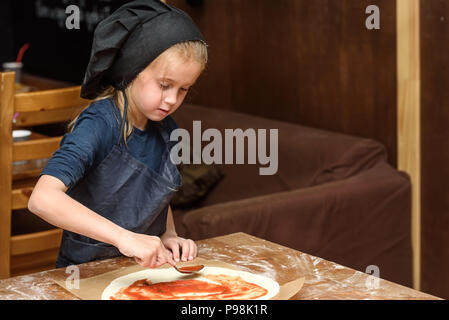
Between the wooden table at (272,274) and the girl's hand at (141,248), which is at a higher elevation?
the girl's hand at (141,248)

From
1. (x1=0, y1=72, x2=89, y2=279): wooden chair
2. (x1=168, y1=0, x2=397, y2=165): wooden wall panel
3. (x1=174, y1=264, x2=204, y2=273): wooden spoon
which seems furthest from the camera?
(x1=168, y1=0, x2=397, y2=165): wooden wall panel

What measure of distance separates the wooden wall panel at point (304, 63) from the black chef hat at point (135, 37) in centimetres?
179

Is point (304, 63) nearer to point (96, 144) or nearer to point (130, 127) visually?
point (130, 127)

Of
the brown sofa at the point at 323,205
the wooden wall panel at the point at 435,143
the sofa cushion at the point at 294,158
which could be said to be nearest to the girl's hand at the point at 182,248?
the brown sofa at the point at 323,205

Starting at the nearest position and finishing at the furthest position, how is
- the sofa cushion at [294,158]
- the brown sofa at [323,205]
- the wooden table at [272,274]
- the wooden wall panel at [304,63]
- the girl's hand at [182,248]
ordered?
1. the wooden table at [272,274]
2. the girl's hand at [182,248]
3. the brown sofa at [323,205]
4. the sofa cushion at [294,158]
5. the wooden wall panel at [304,63]

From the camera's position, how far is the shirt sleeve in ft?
5.35

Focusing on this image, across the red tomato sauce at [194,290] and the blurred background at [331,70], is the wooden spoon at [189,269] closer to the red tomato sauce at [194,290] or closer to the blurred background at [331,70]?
the red tomato sauce at [194,290]

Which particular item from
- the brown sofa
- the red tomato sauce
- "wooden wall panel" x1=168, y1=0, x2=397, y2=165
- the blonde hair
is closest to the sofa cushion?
the brown sofa

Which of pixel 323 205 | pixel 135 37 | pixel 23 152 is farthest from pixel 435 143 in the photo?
pixel 135 37

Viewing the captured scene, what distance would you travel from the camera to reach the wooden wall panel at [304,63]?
3506 millimetres

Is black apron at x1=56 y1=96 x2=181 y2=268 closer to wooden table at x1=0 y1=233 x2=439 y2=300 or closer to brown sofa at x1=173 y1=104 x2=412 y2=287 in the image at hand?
wooden table at x1=0 y1=233 x2=439 y2=300

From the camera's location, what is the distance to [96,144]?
176 cm

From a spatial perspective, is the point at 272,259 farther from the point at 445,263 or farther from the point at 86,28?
the point at 86,28
